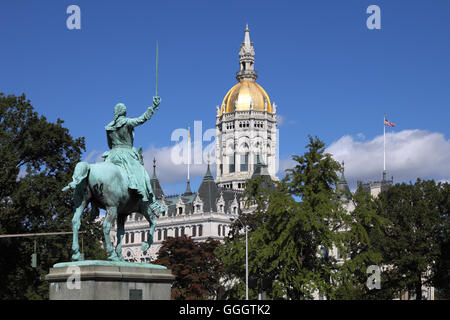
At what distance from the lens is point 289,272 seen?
48938 millimetres

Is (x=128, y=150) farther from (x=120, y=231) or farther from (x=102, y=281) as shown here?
(x=102, y=281)

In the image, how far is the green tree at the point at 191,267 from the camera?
86.8 metres

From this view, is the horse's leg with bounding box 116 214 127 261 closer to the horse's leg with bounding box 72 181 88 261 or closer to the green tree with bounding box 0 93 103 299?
the horse's leg with bounding box 72 181 88 261

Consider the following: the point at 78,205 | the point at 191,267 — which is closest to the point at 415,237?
the point at 191,267

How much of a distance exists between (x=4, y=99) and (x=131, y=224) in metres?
112

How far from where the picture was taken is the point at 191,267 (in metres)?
89.1

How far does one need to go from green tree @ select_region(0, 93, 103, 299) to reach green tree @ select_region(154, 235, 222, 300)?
34.0 metres

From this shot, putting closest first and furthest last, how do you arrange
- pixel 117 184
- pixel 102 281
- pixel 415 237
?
1. pixel 102 281
2. pixel 117 184
3. pixel 415 237

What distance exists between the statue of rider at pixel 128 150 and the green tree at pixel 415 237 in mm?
47660

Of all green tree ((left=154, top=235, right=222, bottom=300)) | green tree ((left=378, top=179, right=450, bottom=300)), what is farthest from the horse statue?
green tree ((left=154, top=235, right=222, bottom=300))

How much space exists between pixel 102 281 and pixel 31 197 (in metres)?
30.5

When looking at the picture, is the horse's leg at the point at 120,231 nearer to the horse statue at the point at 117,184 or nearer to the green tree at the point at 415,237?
the horse statue at the point at 117,184
